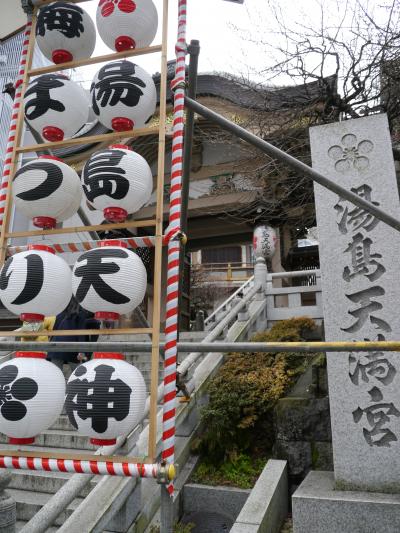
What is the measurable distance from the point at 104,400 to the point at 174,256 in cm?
80

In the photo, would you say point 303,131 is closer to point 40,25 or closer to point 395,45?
point 395,45

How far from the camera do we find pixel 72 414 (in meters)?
2.11

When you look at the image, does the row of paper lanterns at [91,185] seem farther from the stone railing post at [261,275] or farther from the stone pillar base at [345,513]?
the stone railing post at [261,275]

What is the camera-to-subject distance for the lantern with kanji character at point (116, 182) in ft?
7.86

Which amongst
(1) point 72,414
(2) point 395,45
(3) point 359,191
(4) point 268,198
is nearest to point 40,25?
(1) point 72,414

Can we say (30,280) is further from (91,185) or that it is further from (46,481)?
(46,481)

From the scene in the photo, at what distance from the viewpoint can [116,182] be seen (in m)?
2.38

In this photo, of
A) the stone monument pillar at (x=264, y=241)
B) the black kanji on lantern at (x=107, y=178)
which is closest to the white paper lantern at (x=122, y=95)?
the black kanji on lantern at (x=107, y=178)

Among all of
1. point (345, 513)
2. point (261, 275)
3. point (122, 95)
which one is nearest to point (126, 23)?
point (122, 95)

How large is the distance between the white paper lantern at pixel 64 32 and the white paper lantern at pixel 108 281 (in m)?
1.54

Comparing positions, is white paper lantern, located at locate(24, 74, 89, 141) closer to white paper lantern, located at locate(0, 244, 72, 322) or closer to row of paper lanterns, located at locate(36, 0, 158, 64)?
row of paper lanterns, located at locate(36, 0, 158, 64)

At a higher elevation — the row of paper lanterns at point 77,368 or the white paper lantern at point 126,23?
the white paper lantern at point 126,23

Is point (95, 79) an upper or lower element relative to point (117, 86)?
upper

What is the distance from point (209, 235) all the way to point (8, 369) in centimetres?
1175
